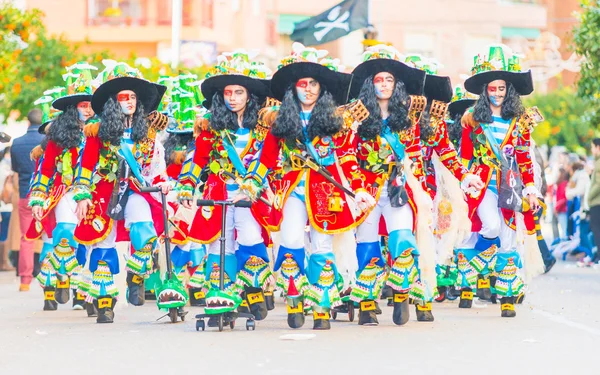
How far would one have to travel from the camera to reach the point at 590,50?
66.3ft

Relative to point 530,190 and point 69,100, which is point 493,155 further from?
point 69,100

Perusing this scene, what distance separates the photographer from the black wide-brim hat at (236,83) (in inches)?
468

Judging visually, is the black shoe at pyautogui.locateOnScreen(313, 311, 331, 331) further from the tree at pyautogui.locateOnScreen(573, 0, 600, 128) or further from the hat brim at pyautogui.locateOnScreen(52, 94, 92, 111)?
the tree at pyautogui.locateOnScreen(573, 0, 600, 128)

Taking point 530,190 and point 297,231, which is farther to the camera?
point 530,190

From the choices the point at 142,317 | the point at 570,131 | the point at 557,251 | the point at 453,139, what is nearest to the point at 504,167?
the point at 453,139

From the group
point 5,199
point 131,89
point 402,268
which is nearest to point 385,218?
point 402,268

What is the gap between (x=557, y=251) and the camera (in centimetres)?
2523

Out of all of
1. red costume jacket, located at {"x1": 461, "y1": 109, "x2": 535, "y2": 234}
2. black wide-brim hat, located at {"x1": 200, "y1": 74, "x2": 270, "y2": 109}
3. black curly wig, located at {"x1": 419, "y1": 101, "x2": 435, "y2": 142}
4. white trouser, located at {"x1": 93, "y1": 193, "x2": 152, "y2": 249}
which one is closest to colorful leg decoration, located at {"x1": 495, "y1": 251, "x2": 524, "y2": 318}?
red costume jacket, located at {"x1": 461, "y1": 109, "x2": 535, "y2": 234}

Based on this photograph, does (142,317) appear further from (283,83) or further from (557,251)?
(557,251)

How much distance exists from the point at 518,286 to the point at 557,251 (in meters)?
12.6

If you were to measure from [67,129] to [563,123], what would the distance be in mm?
53352

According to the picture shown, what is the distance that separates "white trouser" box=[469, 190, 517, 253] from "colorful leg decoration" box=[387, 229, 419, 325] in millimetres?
1558

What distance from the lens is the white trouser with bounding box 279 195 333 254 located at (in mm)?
11422

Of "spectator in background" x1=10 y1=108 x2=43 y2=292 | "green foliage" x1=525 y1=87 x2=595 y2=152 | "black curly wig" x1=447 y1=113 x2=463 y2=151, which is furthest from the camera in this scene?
"green foliage" x1=525 y1=87 x2=595 y2=152
